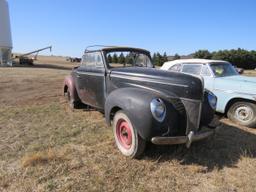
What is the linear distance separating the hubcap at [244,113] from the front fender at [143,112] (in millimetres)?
3199

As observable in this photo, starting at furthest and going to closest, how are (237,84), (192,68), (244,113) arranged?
(192,68) → (237,84) → (244,113)

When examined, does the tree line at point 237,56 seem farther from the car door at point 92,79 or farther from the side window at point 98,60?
the side window at point 98,60

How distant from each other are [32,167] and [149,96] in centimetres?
208

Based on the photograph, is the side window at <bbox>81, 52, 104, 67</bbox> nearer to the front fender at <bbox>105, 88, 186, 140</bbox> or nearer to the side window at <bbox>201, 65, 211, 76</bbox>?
the front fender at <bbox>105, 88, 186, 140</bbox>

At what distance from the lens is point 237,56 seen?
50.8m

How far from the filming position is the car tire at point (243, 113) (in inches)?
243

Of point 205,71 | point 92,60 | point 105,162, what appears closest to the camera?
point 105,162

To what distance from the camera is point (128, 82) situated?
15.4ft

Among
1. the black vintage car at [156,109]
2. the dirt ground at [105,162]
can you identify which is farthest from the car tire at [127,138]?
the dirt ground at [105,162]

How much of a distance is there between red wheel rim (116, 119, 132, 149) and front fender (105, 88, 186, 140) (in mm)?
299

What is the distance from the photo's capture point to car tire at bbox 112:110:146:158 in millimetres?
4012

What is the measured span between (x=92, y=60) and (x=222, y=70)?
3.93m

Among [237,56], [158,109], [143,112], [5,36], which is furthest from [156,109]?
[237,56]

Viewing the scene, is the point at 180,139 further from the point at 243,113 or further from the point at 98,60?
the point at 243,113
